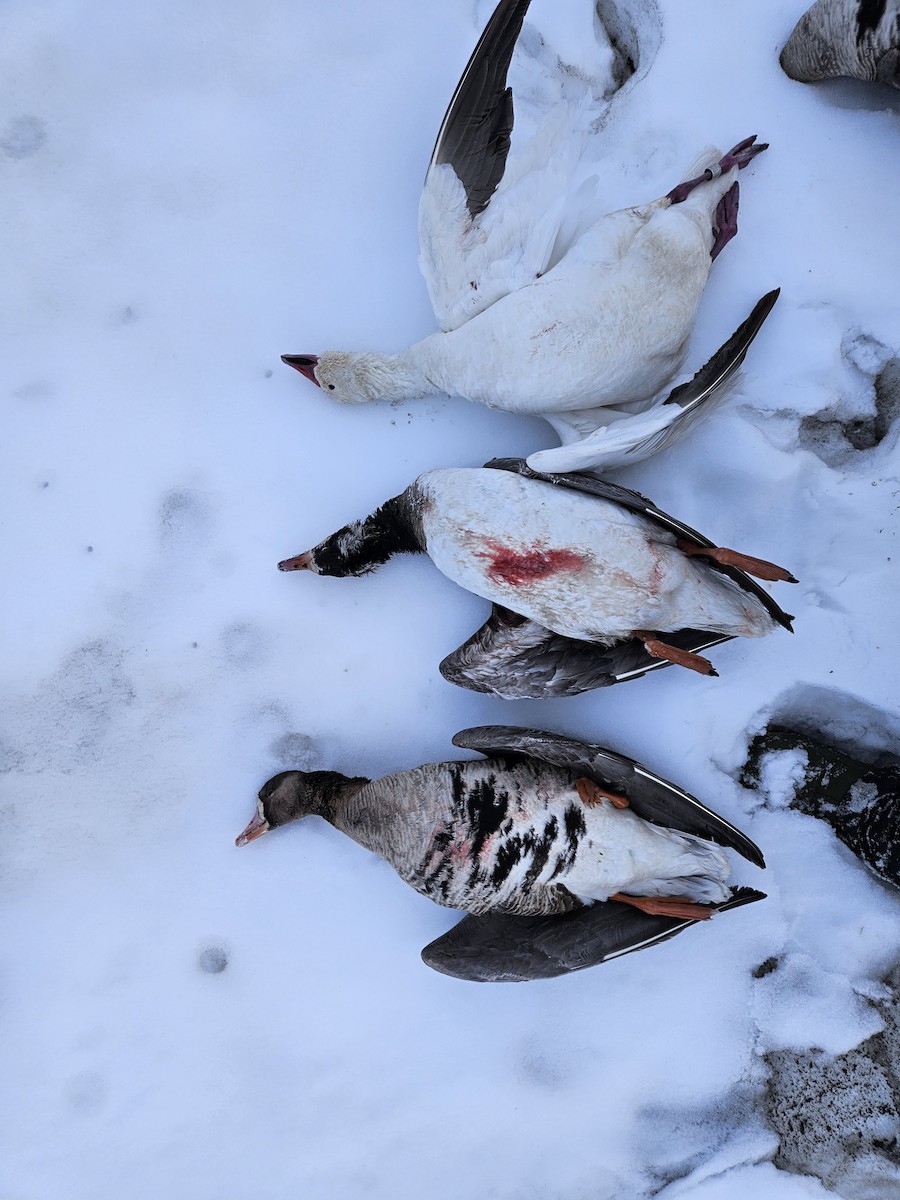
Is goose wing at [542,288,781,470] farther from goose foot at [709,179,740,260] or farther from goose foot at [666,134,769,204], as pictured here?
goose foot at [666,134,769,204]

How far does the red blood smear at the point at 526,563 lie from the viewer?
2484mm

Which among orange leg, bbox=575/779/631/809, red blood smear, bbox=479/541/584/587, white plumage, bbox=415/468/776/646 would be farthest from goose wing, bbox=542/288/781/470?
orange leg, bbox=575/779/631/809

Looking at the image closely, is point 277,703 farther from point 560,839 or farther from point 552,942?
point 552,942

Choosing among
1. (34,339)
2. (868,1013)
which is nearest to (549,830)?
(868,1013)

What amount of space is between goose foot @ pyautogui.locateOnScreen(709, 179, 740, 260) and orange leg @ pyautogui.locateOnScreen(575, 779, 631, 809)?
1.87 m

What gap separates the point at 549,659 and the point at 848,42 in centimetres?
224

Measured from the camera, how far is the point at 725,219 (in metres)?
2.85

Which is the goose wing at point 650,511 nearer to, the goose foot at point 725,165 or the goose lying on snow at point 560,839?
the goose lying on snow at point 560,839

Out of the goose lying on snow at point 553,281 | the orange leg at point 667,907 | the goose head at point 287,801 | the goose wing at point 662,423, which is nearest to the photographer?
the goose wing at point 662,423

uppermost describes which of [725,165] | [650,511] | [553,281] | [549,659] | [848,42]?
[848,42]

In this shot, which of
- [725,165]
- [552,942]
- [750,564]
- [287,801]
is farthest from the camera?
[287,801]

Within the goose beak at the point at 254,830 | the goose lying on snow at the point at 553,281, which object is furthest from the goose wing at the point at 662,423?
the goose beak at the point at 254,830

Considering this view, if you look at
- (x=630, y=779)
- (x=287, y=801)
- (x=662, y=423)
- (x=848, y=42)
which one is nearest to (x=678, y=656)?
(x=630, y=779)

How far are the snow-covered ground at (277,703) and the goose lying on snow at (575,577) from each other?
0.42 metres
